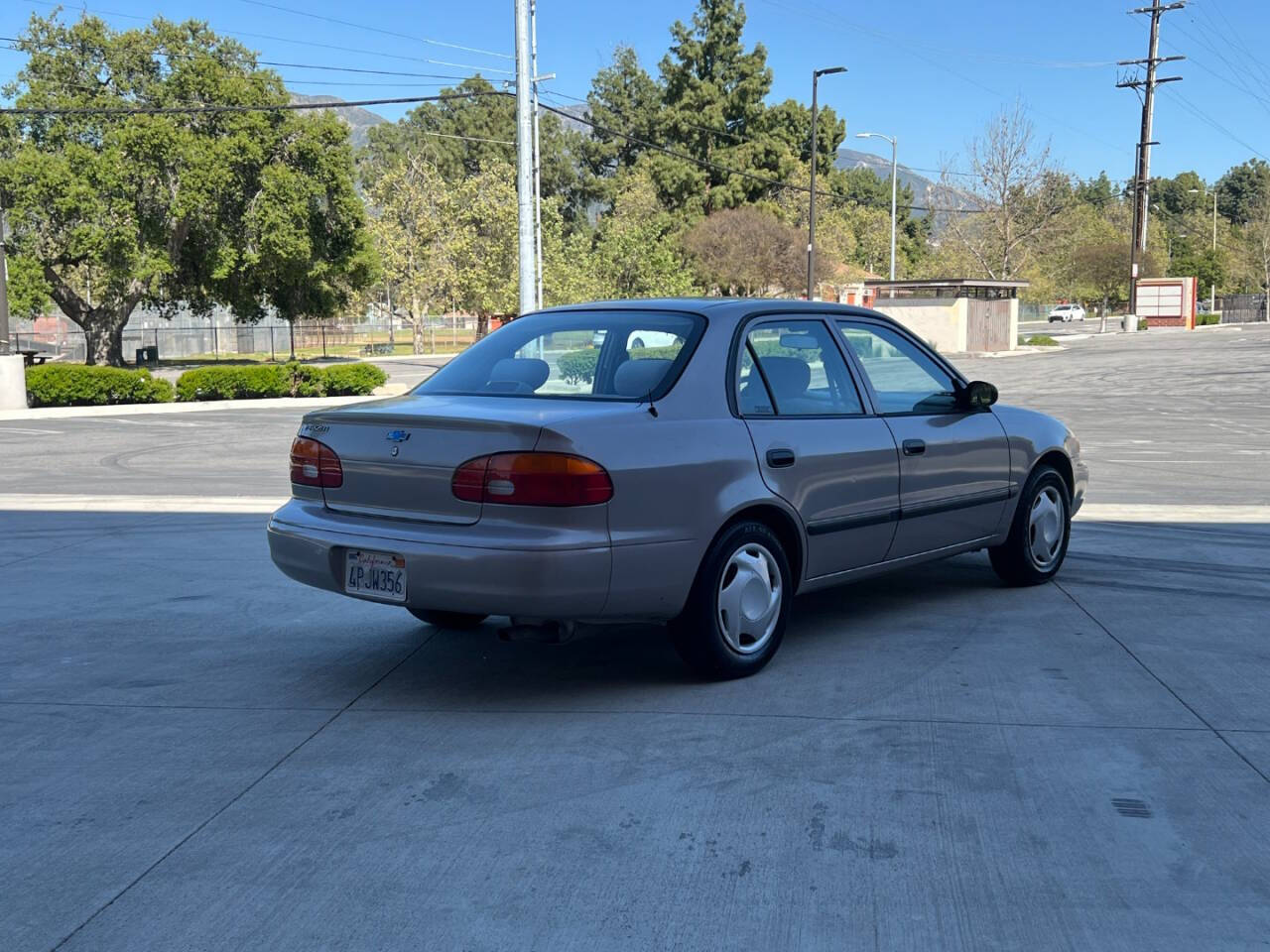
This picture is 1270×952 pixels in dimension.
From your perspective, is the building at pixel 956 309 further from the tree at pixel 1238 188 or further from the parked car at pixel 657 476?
the tree at pixel 1238 188

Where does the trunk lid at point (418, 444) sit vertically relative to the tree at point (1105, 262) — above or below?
below

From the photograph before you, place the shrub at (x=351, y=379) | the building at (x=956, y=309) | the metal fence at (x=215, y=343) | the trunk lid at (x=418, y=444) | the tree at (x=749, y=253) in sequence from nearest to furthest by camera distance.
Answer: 1. the trunk lid at (x=418, y=444)
2. the shrub at (x=351, y=379)
3. the building at (x=956, y=309)
4. the metal fence at (x=215, y=343)
5. the tree at (x=749, y=253)

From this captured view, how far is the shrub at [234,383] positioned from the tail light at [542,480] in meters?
23.8

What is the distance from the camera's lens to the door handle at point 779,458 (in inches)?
223

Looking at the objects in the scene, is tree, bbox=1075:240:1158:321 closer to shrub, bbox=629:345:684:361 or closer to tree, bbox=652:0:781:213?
tree, bbox=652:0:781:213

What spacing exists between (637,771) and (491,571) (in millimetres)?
944

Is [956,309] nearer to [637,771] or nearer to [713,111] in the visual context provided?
[713,111]

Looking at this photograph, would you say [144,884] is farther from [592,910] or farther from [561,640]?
[561,640]

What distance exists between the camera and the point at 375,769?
4.60 m

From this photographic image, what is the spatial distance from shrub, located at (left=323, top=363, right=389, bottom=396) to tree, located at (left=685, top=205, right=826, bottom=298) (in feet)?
117

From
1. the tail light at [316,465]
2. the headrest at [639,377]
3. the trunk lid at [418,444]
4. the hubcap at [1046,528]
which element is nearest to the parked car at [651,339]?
the headrest at [639,377]

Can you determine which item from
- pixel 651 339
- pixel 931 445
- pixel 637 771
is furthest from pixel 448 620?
pixel 931 445

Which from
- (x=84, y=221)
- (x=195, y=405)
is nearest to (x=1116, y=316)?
(x=84, y=221)

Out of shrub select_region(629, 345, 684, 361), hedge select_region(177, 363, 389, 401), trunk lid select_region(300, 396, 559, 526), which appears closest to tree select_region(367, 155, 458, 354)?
hedge select_region(177, 363, 389, 401)
